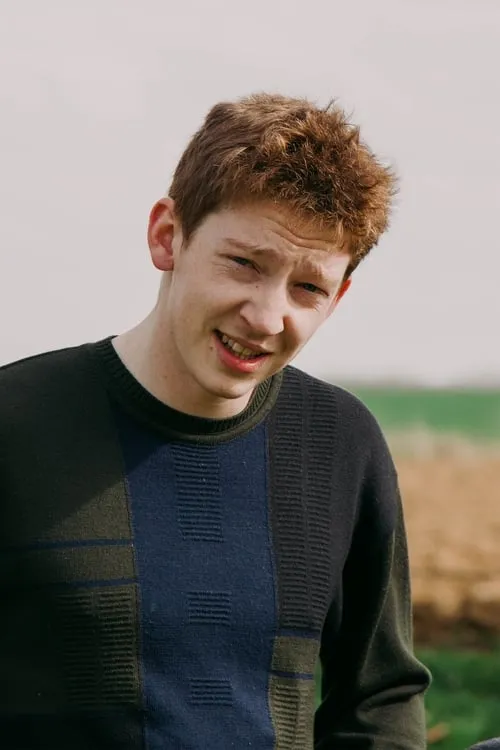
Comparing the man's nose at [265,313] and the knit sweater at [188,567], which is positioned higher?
the man's nose at [265,313]

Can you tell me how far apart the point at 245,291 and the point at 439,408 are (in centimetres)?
4671

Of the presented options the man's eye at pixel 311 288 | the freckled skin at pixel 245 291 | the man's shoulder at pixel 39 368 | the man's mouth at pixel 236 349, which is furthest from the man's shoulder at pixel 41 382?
the man's eye at pixel 311 288

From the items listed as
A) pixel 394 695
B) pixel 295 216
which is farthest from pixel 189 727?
pixel 295 216

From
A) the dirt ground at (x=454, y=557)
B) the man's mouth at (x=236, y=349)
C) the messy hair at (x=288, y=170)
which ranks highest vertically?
the messy hair at (x=288, y=170)

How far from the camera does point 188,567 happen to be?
273 cm

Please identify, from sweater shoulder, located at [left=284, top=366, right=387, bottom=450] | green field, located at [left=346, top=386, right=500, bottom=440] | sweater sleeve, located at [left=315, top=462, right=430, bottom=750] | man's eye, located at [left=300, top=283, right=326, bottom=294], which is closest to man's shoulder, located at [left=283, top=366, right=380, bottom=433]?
sweater shoulder, located at [left=284, top=366, right=387, bottom=450]

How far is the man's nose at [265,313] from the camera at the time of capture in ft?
8.50

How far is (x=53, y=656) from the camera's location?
104 inches

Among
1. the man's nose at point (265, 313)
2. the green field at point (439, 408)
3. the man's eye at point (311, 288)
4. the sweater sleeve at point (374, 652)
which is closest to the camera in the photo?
the man's nose at point (265, 313)

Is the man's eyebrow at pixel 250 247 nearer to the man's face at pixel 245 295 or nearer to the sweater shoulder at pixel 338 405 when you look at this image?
the man's face at pixel 245 295

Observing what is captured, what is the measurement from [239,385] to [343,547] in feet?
1.49

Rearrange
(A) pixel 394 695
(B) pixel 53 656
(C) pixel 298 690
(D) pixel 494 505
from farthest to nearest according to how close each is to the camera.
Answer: (D) pixel 494 505 → (A) pixel 394 695 → (C) pixel 298 690 → (B) pixel 53 656

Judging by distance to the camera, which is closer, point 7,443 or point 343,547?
point 7,443

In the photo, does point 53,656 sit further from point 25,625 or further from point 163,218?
point 163,218
